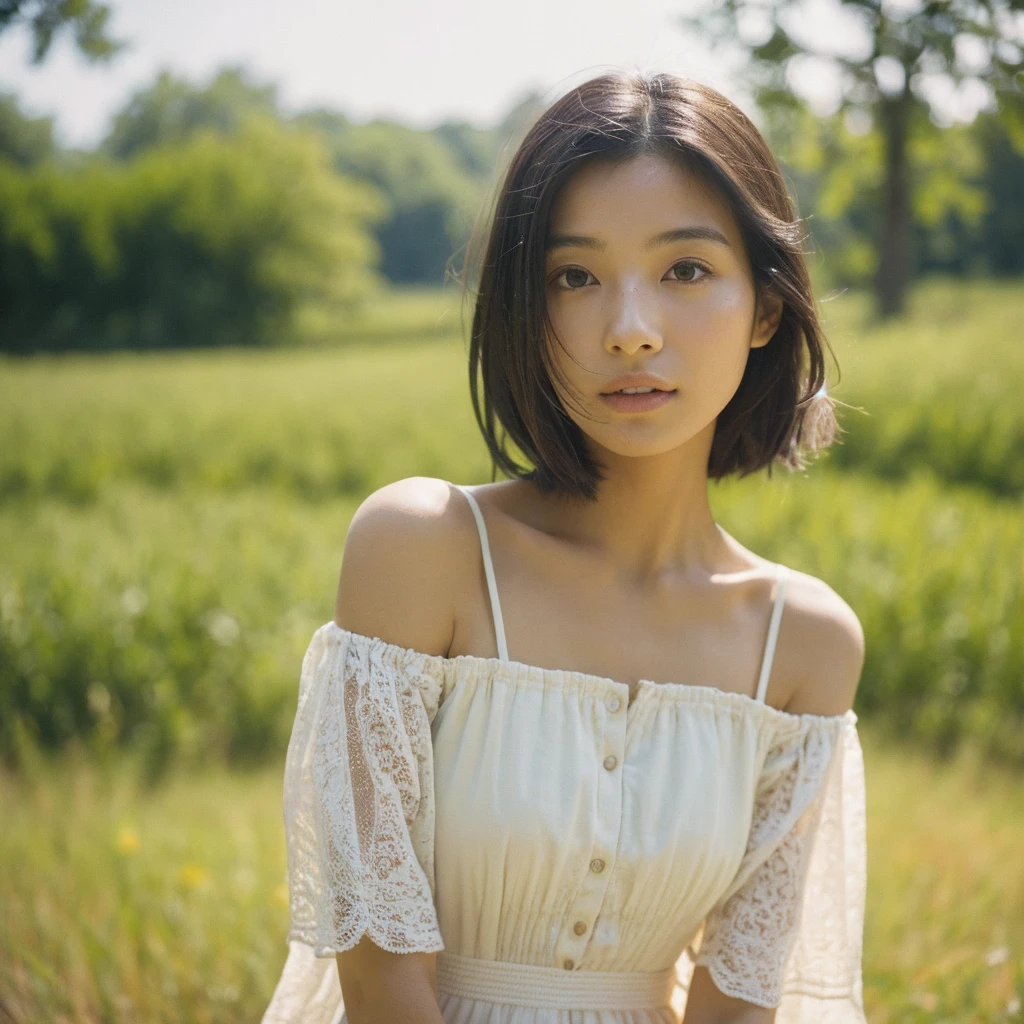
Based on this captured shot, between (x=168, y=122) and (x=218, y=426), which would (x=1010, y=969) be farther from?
(x=168, y=122)

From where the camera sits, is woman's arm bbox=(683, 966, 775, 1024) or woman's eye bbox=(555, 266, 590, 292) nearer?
woman's eye bbox=(555, 266, 590, 292)

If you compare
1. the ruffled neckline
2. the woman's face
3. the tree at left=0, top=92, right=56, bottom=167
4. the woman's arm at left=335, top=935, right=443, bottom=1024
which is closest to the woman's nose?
the woman's face

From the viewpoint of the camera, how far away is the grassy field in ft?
7.53

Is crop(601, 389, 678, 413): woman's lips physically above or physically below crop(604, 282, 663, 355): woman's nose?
below

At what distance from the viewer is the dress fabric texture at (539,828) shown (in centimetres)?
135

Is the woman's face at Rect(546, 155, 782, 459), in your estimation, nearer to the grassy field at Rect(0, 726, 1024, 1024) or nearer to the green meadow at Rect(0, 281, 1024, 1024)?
the green meadow at Rect(0, 281, 1024, 1024)

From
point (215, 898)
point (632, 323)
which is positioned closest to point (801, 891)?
point (632, 323)

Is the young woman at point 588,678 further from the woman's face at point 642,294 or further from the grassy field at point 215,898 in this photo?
the grassy field at point 215,898

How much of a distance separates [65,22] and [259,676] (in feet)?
8.94

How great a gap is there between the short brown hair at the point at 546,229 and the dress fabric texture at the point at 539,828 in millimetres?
186

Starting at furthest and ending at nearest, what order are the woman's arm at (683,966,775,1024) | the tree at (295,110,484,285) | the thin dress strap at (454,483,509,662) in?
the tree at (295,110,484,285)
the woman's arm at (683,966,775,1024)
the thin dress strap at (454,483,509,662)

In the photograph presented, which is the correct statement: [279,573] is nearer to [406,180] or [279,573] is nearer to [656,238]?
[656,238]

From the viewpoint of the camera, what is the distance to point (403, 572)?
4.50 ft

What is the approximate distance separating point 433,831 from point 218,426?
368 inches
